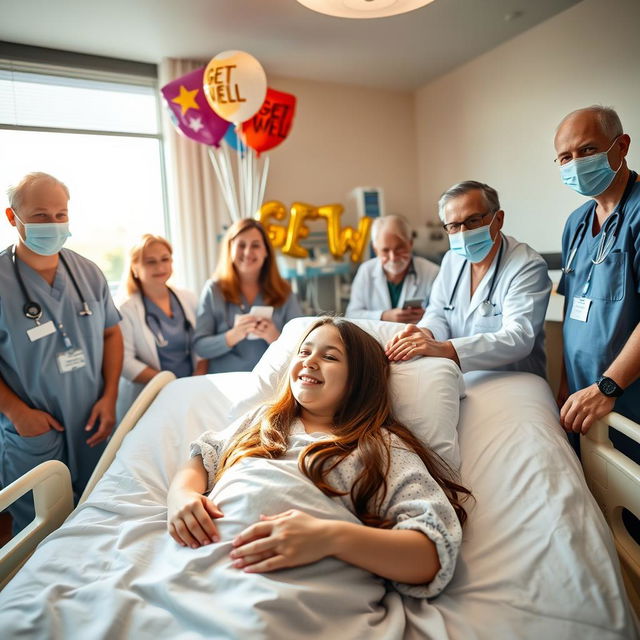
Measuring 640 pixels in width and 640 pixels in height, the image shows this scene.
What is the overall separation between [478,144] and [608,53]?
1.08m

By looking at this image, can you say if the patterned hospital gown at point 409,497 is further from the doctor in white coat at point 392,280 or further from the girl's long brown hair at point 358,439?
the doctor in white coat at point 392,280

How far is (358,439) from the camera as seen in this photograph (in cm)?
129

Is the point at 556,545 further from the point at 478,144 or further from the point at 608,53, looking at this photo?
the point at 478,144

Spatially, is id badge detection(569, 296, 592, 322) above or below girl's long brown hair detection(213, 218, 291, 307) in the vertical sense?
below

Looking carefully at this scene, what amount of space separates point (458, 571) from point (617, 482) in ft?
1.61

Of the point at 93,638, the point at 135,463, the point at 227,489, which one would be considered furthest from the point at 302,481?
the point at 135,463

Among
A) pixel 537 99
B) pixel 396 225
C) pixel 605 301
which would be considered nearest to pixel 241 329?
pixel 396 225

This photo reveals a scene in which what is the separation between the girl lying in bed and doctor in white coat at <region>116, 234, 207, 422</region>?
122cm

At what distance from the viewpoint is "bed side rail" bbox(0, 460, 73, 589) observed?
121 cm

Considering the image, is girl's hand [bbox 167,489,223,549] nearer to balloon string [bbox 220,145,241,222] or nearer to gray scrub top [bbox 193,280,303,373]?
gray scrub top [bbox 193,280,303,373]

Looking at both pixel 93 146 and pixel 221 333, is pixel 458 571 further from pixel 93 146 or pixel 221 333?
pixel 93 146

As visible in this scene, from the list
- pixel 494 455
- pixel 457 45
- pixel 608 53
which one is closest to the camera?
pixel 494 455

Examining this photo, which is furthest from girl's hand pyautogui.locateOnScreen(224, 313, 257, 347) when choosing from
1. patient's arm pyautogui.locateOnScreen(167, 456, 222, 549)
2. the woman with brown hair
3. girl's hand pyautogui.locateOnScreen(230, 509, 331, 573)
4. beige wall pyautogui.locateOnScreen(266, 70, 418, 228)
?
beige wall pyautogui.locateOnScreen(266, 70, 418, 228)

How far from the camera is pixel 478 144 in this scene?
394 centimetres
